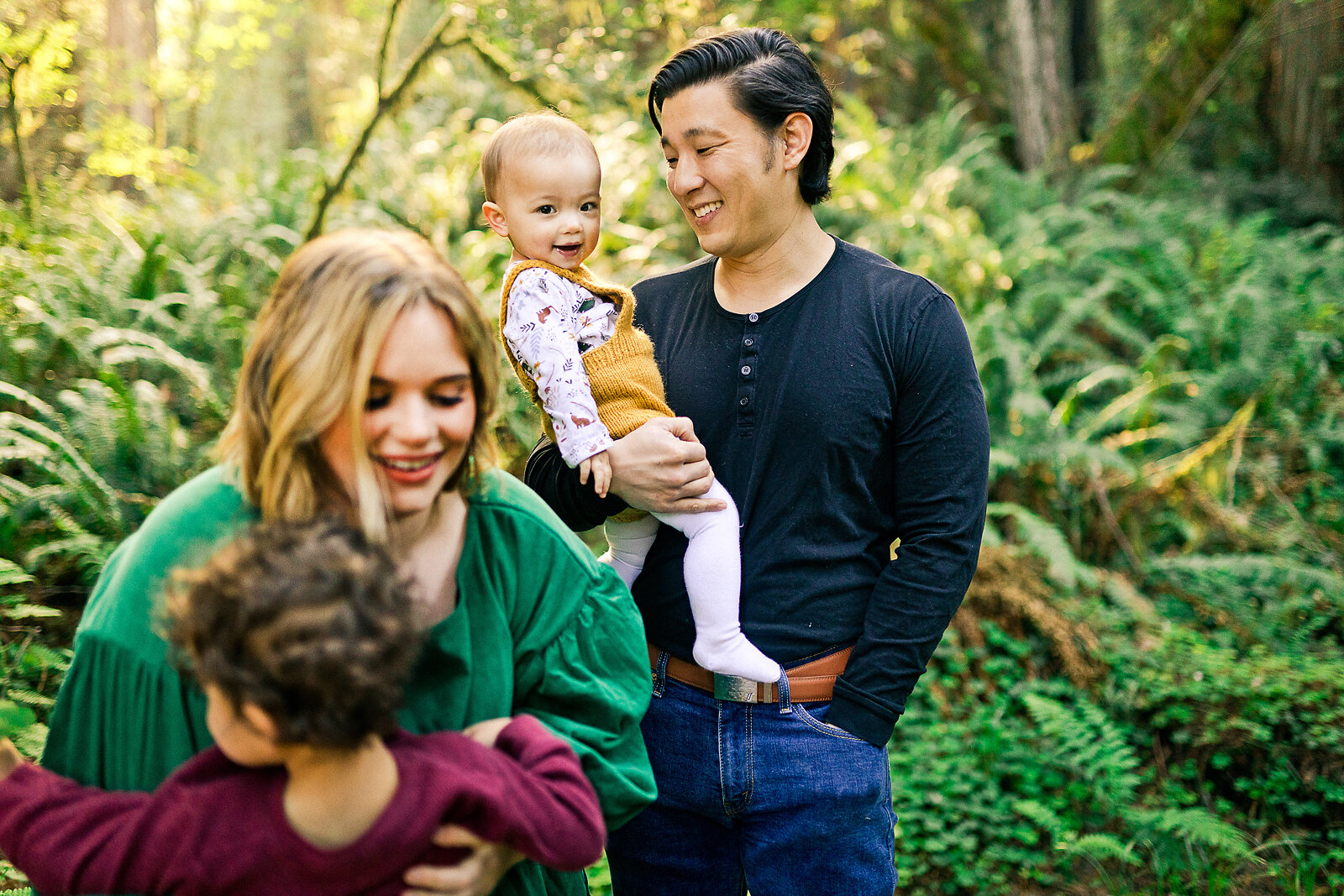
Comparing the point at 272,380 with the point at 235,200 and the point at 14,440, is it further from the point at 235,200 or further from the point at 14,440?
the point at 235,200

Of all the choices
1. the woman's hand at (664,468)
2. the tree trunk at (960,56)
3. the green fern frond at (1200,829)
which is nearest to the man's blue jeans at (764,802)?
the woman's hand at (664,468)

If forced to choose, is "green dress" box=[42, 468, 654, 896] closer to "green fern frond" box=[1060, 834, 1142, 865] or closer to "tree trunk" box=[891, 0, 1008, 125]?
"green fern frond" box=[1060, 834, 1142, 865]

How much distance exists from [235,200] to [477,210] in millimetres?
2405

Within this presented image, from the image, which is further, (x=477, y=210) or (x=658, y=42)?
(x=477, y=210)

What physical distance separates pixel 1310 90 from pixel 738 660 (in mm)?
9059

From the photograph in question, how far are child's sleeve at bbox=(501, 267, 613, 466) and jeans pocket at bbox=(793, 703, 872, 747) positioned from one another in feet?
2.31

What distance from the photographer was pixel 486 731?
4.54 feet

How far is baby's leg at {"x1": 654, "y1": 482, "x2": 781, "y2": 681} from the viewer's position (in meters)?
1.92

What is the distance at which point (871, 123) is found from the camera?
27.2 ft

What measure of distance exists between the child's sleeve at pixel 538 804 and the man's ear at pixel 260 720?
28 cm

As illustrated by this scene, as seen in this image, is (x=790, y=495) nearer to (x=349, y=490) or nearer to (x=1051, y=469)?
(x=349, y=490)

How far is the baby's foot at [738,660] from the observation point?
6.29 ft

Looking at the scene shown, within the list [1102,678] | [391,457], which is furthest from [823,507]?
[1102,678]

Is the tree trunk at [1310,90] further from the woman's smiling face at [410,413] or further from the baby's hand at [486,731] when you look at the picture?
the baby's hand at [486,731]
